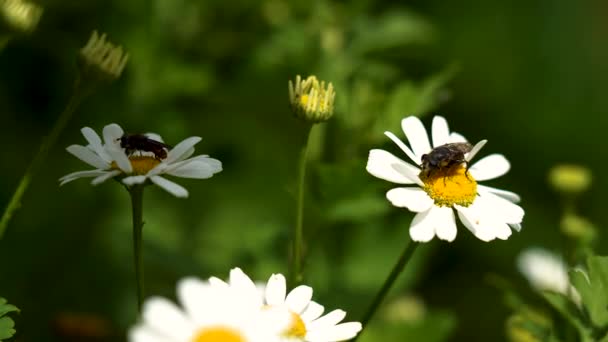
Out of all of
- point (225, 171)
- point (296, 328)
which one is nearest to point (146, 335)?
point (296, 328)

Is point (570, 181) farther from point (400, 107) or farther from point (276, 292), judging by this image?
point (276, 292)

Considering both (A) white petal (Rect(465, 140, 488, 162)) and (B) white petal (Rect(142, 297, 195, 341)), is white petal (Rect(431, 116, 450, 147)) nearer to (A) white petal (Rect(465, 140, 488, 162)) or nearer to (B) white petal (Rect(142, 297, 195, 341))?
(A) white petal (Rect(465, 140, 488, 162))

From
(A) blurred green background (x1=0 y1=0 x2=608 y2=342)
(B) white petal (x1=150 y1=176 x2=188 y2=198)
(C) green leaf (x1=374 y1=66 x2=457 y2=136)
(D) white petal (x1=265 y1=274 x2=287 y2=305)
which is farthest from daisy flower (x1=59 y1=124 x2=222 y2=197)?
(C) green leaf (x1=374 y1=66 x2=457 y2=136)

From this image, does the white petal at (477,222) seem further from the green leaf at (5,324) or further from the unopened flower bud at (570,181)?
the unopened flower bud at (570,181)

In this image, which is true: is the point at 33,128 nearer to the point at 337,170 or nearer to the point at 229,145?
the point at 229,145

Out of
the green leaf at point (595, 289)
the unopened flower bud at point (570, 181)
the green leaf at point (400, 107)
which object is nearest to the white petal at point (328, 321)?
the green leaf at point (595, 289)

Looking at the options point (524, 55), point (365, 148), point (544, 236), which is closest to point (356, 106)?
point (365, 148)
